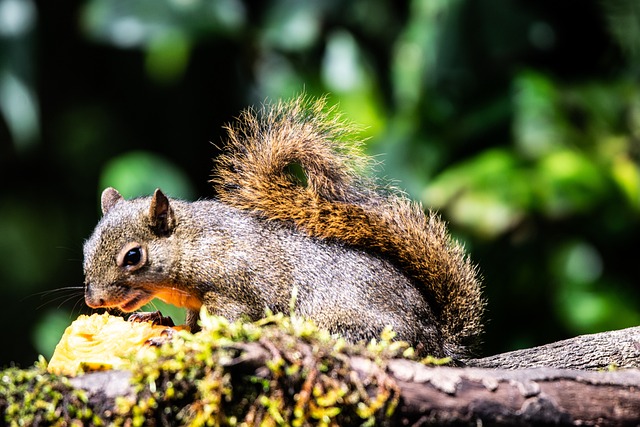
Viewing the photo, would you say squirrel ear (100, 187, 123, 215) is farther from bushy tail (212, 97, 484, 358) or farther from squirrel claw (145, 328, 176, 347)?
squirrel claw (145, 328, 176, 347)

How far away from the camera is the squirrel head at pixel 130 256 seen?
2475 millimetres

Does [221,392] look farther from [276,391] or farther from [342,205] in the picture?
[342,205]

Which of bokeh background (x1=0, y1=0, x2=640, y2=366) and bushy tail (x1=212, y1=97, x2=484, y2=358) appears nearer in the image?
bushy tail (x1=212, y1=97, x2=484, y2=358)

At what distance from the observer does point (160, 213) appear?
2572 millimetres

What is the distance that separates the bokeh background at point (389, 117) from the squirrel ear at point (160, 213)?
157 centimetres

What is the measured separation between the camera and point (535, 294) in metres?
4.23

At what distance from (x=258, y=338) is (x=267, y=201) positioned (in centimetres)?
77

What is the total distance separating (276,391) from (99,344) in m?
0.58

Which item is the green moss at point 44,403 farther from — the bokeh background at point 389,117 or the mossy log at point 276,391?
the bokeh background at point 389,117

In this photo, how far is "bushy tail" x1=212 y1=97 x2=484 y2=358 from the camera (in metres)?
2.55

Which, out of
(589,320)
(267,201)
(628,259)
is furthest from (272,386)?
(628,259)

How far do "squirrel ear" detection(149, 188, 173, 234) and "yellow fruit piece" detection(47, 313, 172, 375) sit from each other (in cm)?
37

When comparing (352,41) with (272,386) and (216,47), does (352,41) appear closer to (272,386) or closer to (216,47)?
(216,47)

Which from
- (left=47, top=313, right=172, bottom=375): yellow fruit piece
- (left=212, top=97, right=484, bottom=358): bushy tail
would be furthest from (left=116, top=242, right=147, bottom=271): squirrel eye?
(left=212, top=97, right=484, bottom=358): bushy tail
